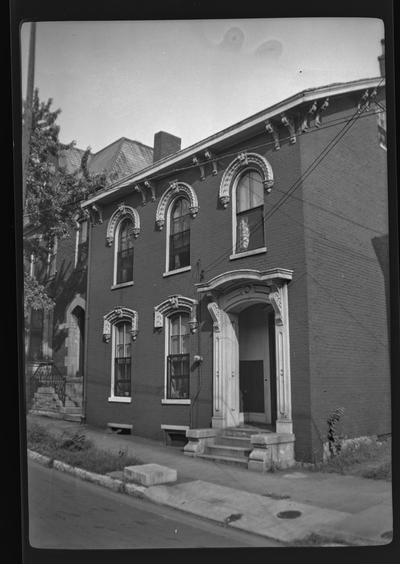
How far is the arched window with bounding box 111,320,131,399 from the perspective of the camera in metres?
5.54

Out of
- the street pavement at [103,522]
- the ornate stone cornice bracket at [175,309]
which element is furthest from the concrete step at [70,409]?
A: the ornate stone cornice bracket at [175,309]

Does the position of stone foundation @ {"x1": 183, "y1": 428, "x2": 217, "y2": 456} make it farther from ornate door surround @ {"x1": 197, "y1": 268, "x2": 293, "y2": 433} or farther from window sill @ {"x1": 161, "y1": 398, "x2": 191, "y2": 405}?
window sill @ {"x1": 161, "y1": 398, "x2": 191, "y2": 405}

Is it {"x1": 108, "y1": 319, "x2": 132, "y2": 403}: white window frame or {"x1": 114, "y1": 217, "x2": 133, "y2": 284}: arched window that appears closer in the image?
{"x1": 108, "y1": 319, "x2": 132, "y2": 403}: white window frame

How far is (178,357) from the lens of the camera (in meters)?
5.39

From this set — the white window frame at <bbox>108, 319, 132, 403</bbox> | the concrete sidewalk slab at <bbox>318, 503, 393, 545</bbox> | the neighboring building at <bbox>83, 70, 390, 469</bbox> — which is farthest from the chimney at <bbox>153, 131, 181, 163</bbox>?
the concrete sidewalk slab at <bbox>318, 503, 393, 545</bbox>

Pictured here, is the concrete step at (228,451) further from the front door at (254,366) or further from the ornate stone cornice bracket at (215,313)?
Answer: the ornate stone cornice bracket at (215,313)

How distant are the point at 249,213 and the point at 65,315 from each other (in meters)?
2.18

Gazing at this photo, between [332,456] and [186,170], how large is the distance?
122 inches

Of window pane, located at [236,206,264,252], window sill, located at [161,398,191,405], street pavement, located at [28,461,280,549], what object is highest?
window pane, located at [236,206,264,252]

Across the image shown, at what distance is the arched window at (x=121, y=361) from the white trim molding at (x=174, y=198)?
3.81ft

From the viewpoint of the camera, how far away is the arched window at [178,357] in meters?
5.30

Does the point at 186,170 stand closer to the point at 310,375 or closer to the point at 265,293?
the point at 265,293

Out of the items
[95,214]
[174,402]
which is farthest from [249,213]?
[174,402]

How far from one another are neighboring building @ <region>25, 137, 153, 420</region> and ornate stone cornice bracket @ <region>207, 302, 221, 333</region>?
1.42 metres
